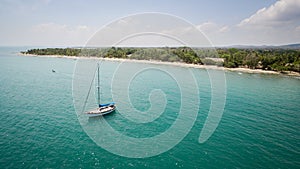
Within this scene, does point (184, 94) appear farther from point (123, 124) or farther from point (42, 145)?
point (42, 145)

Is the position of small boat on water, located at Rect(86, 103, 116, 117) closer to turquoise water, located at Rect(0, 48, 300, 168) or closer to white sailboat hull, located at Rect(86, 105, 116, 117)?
white sailboat hull, located at Rect(86, 105, 116, 117)

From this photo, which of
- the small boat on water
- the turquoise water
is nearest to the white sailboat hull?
the small boat on water

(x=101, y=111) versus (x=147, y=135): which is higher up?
(x=101, y=111)

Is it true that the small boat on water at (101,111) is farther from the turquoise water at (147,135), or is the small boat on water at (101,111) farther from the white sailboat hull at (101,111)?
the turquoise water at (147,135)

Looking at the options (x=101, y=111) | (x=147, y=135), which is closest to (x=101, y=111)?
(x=101, y=111)

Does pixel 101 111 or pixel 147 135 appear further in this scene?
pixel 101 111

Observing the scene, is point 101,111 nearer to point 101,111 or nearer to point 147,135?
point 101,111

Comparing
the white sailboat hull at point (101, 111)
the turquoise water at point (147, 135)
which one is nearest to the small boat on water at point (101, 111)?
the white sailboat hull at point (101, 111)

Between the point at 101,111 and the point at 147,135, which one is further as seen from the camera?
the point at 101,111

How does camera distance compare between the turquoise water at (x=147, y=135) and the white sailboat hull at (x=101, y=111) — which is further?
the white sailboat hull at (x=101, y=111)

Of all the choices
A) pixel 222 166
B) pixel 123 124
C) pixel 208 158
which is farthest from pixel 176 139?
pixel 123 124

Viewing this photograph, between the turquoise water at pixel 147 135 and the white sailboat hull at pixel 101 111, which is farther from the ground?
the white sailboat hull at pixel 101 111
